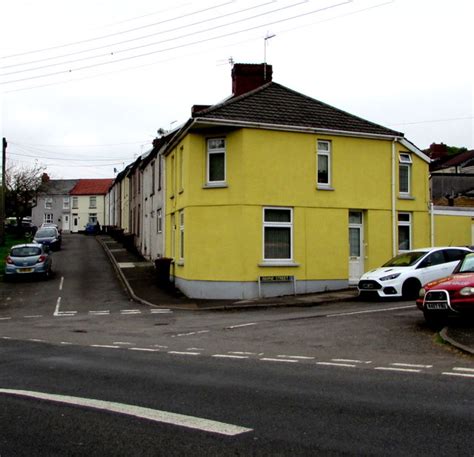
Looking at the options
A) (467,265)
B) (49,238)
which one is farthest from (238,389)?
(49,238)

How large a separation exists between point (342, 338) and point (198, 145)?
39.5ft

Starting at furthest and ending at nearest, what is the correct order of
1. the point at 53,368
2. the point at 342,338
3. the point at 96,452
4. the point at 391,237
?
the point at 391,237 < the point at 342,338 < the point at 53,368 < the point at 96,452

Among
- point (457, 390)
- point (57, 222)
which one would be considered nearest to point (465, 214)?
point (457, 390)

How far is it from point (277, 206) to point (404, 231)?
6.08 meters

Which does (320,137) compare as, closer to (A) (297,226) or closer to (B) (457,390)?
(A) (297,226)

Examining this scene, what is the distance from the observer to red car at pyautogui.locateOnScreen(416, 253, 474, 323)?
12.0 meters

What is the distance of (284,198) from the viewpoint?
73.5ft

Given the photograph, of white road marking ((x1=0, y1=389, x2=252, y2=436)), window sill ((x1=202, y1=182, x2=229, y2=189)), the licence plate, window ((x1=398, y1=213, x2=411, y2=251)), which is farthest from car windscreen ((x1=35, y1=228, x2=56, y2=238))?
white road marking ((x1=0, y1=389, x2=252, y2=436))

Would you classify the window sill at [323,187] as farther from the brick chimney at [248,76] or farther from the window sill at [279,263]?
the brick chimney at [248,76]

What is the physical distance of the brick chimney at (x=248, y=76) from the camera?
2627 cm

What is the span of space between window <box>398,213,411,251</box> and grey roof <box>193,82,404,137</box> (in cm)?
332

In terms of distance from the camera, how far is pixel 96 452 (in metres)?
5.00

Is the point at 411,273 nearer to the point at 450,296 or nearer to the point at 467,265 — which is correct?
the point at 467,265

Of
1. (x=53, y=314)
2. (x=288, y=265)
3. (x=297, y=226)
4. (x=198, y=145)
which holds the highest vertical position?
(x=198, y=145)
